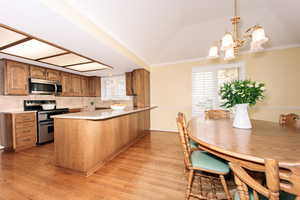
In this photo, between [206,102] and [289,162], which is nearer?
[289,162]

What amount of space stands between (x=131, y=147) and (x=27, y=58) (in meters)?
3.05

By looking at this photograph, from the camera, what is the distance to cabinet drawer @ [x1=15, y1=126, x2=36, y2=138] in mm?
2711

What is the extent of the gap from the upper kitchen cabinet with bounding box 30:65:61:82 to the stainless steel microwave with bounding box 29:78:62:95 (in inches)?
4.1

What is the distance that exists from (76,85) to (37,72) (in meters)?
1.19

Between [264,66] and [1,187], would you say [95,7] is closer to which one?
[1,187]

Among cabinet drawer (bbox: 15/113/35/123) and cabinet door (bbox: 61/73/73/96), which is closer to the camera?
cabinet drawer (bbox: 15/113/35/123)

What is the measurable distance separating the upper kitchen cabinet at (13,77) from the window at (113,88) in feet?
7.38

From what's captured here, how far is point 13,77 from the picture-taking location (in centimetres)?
279

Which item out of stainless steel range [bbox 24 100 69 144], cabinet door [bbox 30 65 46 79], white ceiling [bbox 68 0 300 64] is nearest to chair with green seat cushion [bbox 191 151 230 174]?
white ceiling [bbox 68 0 300 64]

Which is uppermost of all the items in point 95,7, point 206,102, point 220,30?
point 220,30

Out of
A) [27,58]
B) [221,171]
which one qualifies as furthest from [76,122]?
[27,58]

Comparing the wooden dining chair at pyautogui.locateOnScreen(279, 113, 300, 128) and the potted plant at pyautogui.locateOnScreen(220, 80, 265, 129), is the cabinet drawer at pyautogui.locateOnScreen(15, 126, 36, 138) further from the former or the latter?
the wooden dining chair at pyautogui.locateOnScreen(279, 113, 300, 128)

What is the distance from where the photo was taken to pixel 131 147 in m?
2.93

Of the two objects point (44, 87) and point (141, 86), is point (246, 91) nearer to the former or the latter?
point (141, 86)
